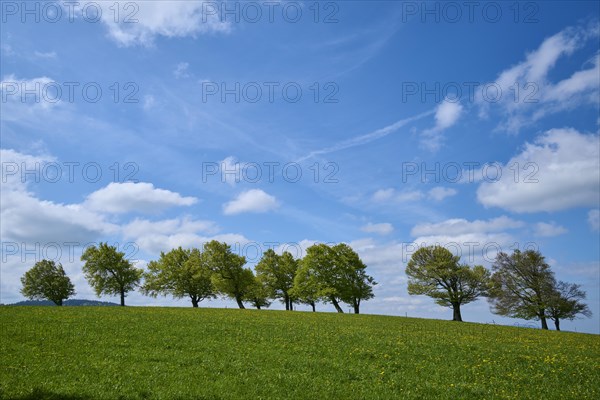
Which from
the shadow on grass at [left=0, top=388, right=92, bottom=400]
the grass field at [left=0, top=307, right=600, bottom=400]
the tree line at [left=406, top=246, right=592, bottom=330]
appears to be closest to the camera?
the shadow on grass at [left=0, top=388, right=92, bottom=400]

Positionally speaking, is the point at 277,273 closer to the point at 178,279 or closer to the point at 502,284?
the point at 178,279

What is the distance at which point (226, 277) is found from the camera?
76438 millimetres

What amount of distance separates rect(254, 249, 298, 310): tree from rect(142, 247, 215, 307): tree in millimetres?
11151

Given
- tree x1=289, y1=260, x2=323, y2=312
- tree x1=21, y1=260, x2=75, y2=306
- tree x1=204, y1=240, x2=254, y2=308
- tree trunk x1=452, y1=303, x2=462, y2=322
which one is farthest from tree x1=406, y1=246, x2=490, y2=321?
tree x1=21, y1=260, x2=75, y2=306

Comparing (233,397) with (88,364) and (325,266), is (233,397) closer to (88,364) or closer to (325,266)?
(88,364)

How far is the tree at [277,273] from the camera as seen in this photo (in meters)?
81.8

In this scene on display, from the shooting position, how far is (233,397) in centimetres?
1552

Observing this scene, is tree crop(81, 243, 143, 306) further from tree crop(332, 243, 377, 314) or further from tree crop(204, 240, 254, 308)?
tree crop(332, 243, 377, 314)

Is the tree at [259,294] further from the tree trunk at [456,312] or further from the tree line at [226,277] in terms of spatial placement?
the tree trunk at [456,312]

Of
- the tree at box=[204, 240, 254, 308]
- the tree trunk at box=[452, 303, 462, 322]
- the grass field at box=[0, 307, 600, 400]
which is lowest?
the tree trunk at box=[452, 303, 462, 322]

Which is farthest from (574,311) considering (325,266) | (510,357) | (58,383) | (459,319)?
Result: (58,383)

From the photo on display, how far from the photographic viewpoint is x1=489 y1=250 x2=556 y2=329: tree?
6191cm

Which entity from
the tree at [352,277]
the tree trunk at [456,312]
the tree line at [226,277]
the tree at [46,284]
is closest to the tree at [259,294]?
the tree line at [226,277]

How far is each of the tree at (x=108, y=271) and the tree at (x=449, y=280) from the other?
187 feet
